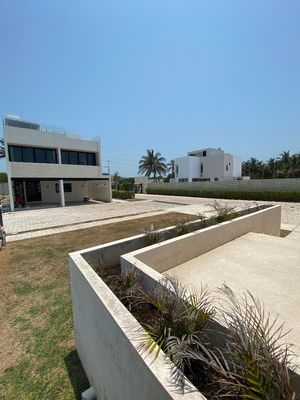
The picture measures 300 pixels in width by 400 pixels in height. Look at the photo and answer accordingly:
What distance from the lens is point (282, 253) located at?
4.32 meters

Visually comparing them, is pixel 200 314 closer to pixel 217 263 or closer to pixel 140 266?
pixel 140 266

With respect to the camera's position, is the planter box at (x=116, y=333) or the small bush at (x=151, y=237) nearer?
the planter box at (x=116, y=333)

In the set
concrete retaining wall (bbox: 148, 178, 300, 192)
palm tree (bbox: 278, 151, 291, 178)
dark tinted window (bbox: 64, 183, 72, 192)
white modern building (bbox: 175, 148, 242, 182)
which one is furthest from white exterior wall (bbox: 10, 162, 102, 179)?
palm tree (bbox: 278, 151, 291, 178)

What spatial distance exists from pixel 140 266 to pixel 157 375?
1734 mm

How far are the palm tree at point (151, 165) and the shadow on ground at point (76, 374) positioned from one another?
44.3 m

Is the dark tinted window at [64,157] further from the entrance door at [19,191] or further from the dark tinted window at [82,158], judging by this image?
the entrance door at [19,191]

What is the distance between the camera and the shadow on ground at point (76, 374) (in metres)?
2.50

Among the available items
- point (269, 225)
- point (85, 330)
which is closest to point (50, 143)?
point (269, 225)

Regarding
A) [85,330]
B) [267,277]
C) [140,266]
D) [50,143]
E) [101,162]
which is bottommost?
[85,330]

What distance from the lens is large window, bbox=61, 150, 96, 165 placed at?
19.2m

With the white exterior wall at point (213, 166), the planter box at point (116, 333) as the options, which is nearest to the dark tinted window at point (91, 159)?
the planter box at point (116, 333)

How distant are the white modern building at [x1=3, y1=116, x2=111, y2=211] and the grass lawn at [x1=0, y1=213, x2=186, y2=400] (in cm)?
1216

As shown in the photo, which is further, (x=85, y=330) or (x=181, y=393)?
(x=85, y=330)

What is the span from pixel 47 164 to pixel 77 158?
317 centimetres
